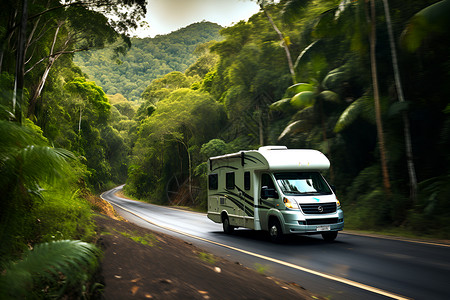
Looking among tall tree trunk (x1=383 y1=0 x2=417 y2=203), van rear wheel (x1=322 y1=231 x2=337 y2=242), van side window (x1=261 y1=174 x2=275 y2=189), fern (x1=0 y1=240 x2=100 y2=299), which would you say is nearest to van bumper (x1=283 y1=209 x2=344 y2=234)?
van rear wheel (x1=322 y1=231 x2=337 y2=242)

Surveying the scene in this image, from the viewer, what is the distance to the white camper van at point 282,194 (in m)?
11.6

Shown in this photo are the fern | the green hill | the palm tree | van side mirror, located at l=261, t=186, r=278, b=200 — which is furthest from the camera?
the green hill

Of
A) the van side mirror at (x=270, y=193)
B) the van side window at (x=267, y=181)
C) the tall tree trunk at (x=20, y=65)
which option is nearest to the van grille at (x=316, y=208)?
the van side mirror at (x=270, y=193)

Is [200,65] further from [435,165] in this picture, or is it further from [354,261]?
[354,261]

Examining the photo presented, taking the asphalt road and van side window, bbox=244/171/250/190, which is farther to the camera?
van side window, bbox=244/171/250/190

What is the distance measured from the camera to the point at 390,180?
17953mm

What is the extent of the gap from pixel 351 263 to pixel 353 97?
53.0ft

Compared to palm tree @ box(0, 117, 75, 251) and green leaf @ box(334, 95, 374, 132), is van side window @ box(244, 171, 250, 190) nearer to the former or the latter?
green leaf @ box(334, 95, 374, 132)

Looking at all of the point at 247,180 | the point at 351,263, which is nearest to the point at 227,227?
the point at 247,180

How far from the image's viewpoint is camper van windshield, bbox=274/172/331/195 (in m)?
12.1

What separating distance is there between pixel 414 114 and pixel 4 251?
677 inches

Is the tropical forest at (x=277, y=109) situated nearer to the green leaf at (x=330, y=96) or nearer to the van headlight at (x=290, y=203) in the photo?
the green leaf at (x=330, y=96)

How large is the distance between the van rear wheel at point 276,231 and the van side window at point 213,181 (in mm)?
4207

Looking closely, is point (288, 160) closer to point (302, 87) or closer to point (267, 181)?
point (267, 181)
